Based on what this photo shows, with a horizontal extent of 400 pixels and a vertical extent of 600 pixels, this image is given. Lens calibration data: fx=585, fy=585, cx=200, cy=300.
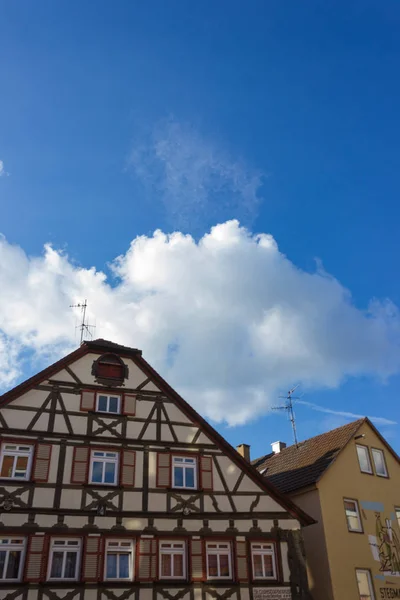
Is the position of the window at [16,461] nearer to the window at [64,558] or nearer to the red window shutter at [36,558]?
the red window shutter at [36,558]

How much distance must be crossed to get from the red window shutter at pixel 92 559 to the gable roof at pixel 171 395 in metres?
5.75

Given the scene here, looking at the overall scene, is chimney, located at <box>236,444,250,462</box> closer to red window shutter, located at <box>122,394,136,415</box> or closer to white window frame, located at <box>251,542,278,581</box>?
white window frame, located at <box>251,542,278,581</box>

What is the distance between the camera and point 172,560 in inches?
810

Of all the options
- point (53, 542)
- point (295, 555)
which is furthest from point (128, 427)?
point (295, 555)

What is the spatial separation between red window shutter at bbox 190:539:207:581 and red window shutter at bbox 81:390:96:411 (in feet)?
20.1

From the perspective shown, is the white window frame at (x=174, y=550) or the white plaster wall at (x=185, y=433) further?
the white plaster wall at (x=185, y=433)

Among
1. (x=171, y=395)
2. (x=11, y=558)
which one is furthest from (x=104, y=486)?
(x=171, y=395)

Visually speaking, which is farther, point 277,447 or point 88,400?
point 277,447

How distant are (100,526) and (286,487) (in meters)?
9.42

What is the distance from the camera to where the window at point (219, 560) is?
20766 millimetres

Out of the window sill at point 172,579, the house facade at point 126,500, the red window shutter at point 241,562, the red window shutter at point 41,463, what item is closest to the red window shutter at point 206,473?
the house facade at point 126,500

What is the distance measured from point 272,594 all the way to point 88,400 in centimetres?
963

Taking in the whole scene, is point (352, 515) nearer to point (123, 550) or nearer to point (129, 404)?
point (123, 550)

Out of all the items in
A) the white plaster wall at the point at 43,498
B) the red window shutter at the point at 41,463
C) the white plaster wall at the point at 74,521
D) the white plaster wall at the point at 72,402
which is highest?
the white plaster wall at the point at 72,402
